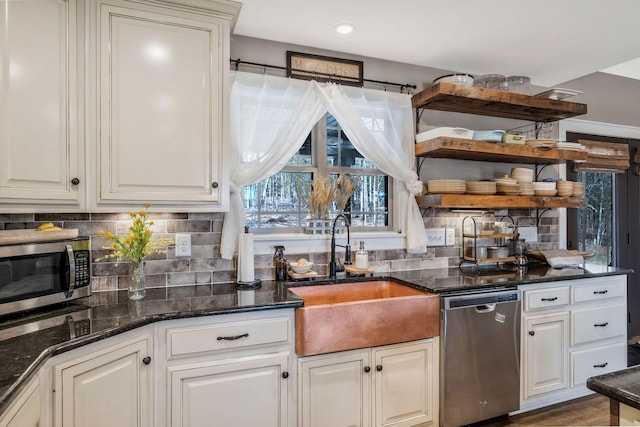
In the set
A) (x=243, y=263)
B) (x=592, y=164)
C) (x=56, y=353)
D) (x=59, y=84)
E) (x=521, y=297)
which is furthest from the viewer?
(x=592, y=164)

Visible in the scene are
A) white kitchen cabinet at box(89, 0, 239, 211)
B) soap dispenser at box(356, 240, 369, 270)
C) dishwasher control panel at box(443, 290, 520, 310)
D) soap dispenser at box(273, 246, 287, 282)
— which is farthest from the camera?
soap dispenser at box(356, 240, 369, 270)

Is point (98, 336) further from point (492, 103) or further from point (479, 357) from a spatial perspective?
point (492, 103)

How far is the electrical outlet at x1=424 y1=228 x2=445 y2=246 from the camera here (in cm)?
297

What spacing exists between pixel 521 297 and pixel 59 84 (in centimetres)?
275

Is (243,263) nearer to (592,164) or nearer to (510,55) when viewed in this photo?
(510,55)

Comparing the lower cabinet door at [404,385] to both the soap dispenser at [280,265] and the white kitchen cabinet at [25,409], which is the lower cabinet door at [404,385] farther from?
the white kitchen cabinet at [25,409]

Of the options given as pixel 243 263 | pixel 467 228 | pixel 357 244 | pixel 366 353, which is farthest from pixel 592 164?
pixel 243 263

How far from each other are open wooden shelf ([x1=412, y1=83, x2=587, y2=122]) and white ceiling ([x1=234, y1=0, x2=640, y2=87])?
0.27m

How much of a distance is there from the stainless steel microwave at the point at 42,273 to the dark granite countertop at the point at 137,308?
0.06 m

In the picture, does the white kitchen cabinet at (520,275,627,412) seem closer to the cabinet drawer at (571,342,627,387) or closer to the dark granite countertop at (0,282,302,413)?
the cabinet drawer at (571,342,627,387)

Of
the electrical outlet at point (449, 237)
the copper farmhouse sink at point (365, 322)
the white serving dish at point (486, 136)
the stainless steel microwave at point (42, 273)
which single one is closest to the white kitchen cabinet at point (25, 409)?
the stainless steel microwave at point (42, 273)

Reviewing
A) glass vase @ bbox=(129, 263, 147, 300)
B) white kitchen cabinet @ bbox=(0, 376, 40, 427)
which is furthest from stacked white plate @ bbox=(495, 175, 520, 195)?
white kitchen cabinet @ bbox=(0, 376, 40, 427)

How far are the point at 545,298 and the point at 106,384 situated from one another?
250 cm

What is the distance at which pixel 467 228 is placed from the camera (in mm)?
3102
